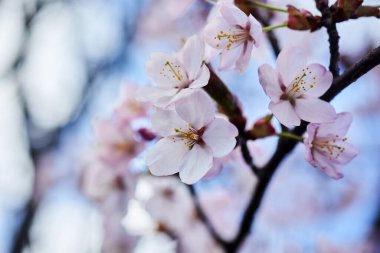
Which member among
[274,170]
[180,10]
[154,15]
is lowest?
[154,15]

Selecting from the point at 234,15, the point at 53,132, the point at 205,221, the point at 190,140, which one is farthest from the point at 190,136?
the point at 53,132

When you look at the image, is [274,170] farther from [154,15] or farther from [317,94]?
[154,15]

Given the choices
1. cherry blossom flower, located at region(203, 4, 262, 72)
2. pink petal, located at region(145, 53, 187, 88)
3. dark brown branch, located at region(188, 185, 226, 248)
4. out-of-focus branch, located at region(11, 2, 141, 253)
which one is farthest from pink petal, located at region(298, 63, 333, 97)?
out-of-focus branch, located at region(11, 2, 141, 253)

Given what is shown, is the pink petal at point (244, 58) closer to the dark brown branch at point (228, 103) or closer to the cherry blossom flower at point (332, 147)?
the dark brown branch at point (228, 103)

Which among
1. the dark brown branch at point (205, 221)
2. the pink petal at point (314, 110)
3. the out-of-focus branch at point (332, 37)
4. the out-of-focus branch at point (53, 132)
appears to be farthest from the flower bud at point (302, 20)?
the out-of-focus branch at point (53, 132)

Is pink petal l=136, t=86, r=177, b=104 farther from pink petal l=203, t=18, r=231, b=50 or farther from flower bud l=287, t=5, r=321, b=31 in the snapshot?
flower bud l=287, t=5, r=321, b=31

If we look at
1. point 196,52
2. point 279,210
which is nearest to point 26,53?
point 279,210

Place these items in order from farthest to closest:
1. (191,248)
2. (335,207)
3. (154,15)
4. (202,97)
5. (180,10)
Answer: (154,15), (335,207), (191,248), (180,10), (202,97)
